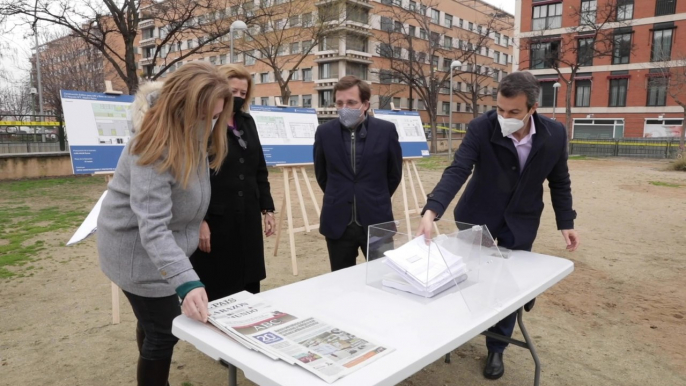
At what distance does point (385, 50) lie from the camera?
33031mm

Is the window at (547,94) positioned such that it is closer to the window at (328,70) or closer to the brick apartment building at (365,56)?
the brick apartment building at (365,56)

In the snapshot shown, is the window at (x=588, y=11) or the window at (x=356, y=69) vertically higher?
the window at (x=588, y=11)

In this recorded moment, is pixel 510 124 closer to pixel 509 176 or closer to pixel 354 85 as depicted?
pixel 509 176

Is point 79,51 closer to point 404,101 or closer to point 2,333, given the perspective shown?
point 404,101

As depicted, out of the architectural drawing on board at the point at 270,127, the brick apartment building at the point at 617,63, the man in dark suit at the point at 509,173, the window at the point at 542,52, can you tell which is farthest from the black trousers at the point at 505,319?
the window at the point at 542,52

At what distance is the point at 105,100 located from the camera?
3.72m

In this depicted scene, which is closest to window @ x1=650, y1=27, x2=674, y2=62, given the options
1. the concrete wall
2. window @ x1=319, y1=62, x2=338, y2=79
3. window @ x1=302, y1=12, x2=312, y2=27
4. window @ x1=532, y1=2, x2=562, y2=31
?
window @ x1=532, y1=2, x2=562, y2=31

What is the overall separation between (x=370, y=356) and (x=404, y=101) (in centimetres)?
3856

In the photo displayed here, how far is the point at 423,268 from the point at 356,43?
3448cm

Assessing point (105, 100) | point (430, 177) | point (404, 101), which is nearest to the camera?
point (105, 100)

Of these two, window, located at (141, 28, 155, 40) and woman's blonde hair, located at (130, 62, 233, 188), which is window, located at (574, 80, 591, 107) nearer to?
woman's blonde hair, located at (130, 62, 233, 188)

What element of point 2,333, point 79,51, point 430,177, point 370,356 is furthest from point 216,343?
point 79,51

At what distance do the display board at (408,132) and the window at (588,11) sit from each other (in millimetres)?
26178

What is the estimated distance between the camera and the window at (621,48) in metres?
28.9
